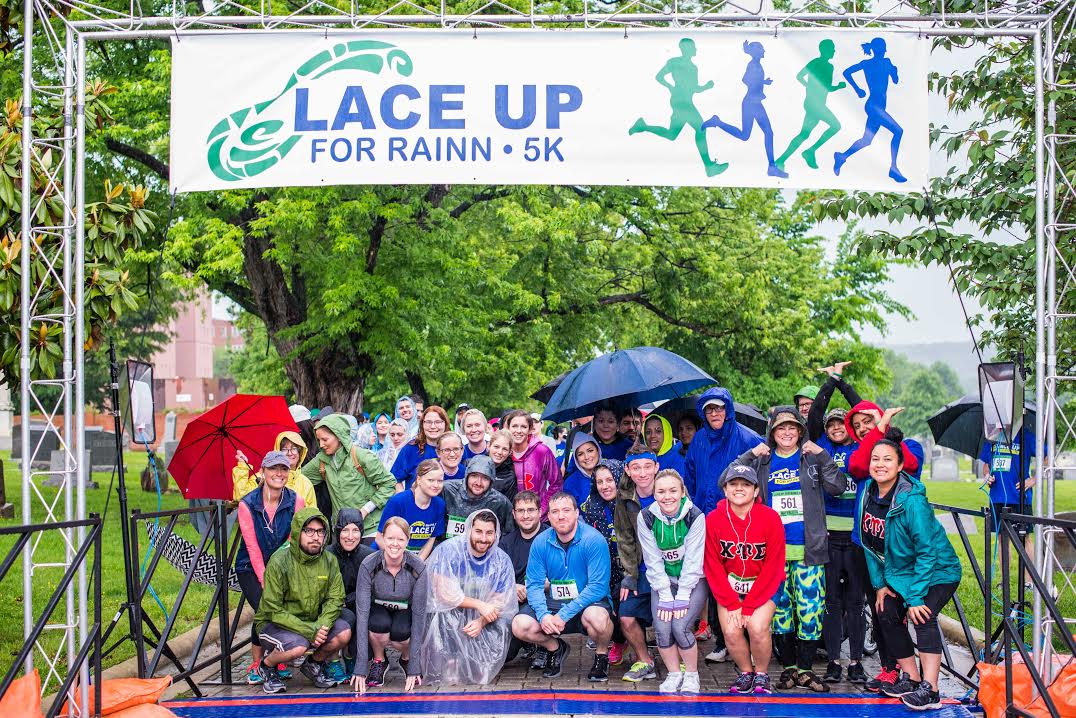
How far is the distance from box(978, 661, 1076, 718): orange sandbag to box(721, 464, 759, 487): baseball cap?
1721mm

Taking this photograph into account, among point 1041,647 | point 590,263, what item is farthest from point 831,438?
point 590,263

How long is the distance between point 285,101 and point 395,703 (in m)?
3.85

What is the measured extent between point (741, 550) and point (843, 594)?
956mm

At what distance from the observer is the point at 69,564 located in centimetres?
596

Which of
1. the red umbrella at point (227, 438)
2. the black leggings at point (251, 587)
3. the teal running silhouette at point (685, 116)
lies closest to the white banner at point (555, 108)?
the teal running silhouette at point (685, 116)

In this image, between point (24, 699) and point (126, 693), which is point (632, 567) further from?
point (24, 699)

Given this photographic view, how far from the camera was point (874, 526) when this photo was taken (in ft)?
22.1

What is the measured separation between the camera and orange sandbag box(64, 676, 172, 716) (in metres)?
6.11

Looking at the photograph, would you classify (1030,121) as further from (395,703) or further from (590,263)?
(590,263)

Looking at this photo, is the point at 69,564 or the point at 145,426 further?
the point at 145,426

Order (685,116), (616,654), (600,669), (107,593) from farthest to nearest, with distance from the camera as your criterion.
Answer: (107,593), (616,654), (600,669), (685,116)

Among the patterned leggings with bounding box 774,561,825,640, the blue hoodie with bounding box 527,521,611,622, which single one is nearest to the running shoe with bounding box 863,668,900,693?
the patterned leggings with bounding box 774,561,825,640

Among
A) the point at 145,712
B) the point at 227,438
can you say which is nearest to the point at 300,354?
the point at 227,438

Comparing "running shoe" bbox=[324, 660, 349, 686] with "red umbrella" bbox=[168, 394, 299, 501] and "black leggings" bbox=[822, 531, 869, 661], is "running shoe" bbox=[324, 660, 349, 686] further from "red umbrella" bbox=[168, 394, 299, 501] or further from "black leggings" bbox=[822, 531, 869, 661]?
"black leggings" bbox=[822, 531, 869, 661]
